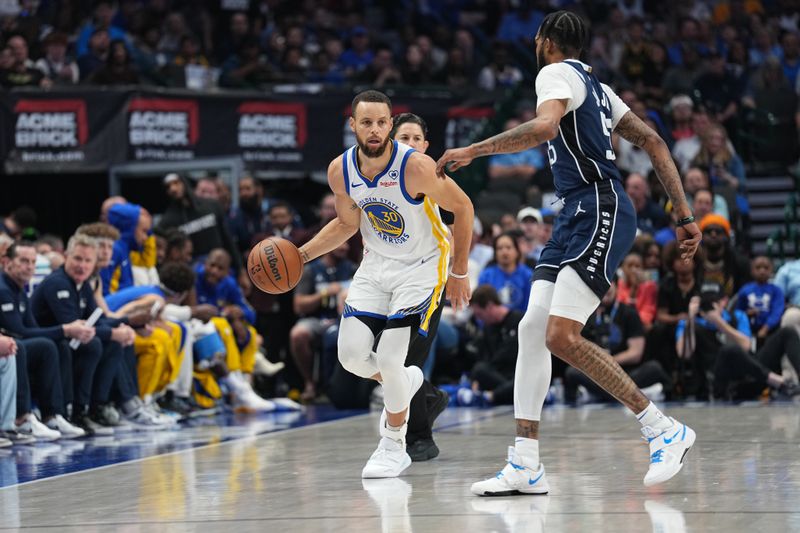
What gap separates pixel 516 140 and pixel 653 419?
4.81 ft

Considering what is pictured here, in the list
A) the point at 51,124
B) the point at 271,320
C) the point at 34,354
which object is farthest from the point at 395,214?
the point at 51,124

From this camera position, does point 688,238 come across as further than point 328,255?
No

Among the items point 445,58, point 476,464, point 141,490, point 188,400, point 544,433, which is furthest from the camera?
point 445,58

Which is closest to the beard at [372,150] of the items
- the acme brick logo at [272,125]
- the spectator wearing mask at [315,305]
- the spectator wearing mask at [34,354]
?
the spectator wearing mask at [34,354]

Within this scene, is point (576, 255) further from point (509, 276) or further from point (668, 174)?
point (509, 276)

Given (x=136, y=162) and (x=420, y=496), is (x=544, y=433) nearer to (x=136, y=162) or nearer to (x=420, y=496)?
(x=420, y=496)

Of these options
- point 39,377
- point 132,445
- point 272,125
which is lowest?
point 132,445

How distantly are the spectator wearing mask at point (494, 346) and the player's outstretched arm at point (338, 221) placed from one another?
4.91m

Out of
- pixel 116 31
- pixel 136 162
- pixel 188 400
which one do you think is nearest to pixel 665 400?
pixel 188 400

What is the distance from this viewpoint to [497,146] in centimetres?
549

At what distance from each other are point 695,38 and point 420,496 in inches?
585

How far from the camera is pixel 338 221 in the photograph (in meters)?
6.91

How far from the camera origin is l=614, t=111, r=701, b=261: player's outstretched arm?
602 cm

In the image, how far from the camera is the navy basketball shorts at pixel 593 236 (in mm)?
5877
